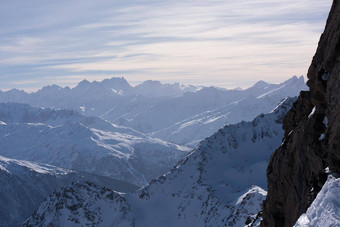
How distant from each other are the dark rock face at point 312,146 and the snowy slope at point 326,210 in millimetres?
2955

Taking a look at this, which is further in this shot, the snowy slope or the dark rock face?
the dark rock face

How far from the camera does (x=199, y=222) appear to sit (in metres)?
179

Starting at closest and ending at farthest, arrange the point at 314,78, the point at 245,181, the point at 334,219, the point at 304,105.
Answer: the point at 334,219, the point at 314,78, the point at 304,105, the point at 245,181

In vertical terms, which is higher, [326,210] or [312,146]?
[312,146]

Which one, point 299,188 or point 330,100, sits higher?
point 330,100

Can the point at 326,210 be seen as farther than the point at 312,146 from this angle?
No

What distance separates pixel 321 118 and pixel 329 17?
31.0 feet

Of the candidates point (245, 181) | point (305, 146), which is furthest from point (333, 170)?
point (245, 181)

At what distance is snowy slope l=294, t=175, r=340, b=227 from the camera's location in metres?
24.5

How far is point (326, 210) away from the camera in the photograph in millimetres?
25500

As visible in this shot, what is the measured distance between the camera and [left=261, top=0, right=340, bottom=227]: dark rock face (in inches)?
1314

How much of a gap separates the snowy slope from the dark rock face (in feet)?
9.69

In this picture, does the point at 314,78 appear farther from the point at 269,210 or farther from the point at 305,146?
the point at 269,210

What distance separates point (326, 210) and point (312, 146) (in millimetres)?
12313
